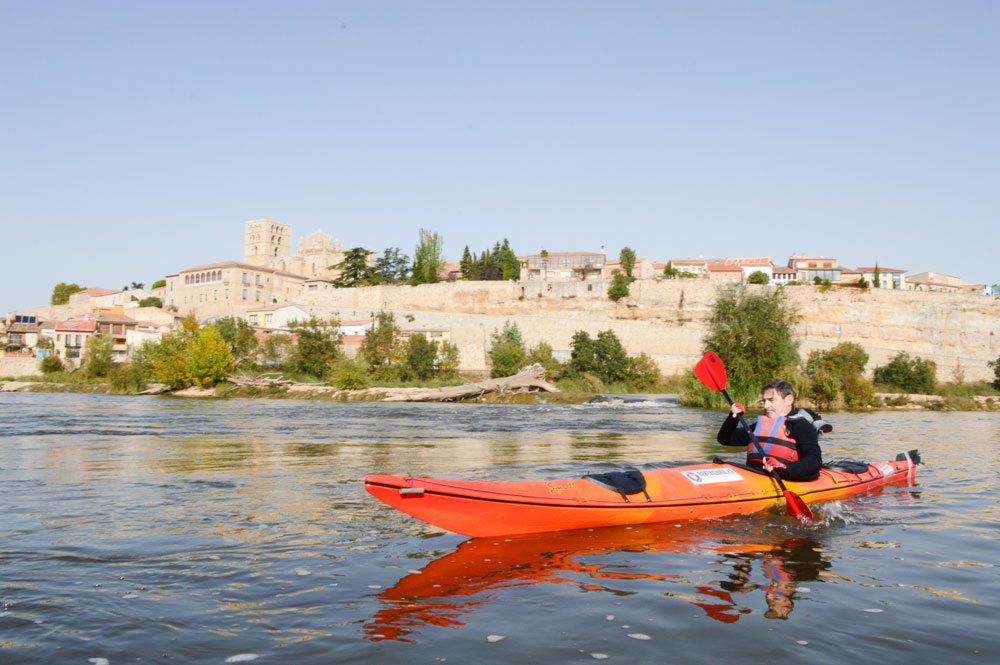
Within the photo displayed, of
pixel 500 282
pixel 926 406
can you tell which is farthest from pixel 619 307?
pixel 926 406

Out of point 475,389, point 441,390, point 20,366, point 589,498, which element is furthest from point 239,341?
point 589,498

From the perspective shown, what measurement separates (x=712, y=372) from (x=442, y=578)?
386 cm

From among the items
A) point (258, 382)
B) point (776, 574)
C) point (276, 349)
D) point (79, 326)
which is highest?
point (79, 326)

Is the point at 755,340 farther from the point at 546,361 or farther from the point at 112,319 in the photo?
the point at 112,319

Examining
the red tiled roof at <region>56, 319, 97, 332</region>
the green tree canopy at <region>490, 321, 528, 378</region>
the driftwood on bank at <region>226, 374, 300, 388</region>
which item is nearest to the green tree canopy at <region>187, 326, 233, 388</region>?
the driftwood on bank at <region>226, 374, 300, 388</region>

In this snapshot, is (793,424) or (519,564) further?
(793,424)

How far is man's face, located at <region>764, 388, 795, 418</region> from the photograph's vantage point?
18.4ft

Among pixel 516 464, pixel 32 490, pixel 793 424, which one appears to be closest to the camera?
pixel 793 424

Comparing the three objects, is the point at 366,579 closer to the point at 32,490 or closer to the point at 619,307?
the point at 32,490

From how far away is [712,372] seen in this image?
6.79m

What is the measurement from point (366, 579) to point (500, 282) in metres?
47.6

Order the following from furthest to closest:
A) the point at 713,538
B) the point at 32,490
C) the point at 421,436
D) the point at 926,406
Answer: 1. the point at 926,406
2. the point at 421,436
3. the point at 32,490
4. the point at 713,538

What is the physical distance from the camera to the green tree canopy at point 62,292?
250 feet

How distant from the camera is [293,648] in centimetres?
286
